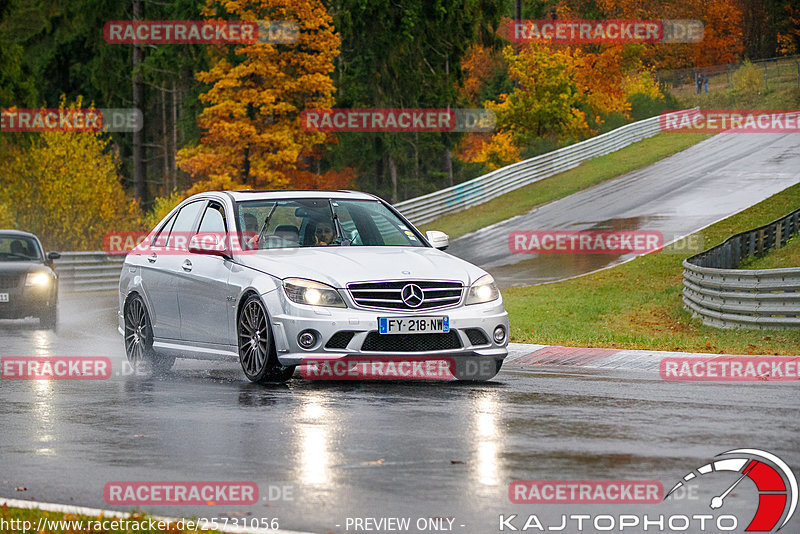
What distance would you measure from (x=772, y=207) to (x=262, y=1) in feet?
75.1

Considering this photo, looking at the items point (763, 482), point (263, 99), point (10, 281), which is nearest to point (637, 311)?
point (10, 281)

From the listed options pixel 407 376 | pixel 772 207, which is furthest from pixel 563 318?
pixel 772 207

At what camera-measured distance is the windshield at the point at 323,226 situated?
1226 cm

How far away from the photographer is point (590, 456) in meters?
7.45

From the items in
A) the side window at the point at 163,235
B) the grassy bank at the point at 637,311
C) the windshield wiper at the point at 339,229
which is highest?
the windshield wiper at the point at 339,229

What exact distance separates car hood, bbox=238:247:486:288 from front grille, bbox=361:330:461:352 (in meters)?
0.52

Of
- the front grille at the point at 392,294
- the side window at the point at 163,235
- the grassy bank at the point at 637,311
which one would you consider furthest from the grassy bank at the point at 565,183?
the front grille at the point at 392,294

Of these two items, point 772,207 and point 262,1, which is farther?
point 262,1

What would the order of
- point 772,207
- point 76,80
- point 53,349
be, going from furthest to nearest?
point 76,80 < point 772,207 < point 53,349

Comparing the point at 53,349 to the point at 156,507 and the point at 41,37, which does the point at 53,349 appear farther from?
the point at 41,37

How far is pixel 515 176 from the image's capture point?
5191 cm

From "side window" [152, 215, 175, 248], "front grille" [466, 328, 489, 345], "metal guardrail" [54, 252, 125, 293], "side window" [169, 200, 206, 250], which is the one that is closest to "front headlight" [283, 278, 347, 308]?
"front grille" [466, 328, 489, 345]

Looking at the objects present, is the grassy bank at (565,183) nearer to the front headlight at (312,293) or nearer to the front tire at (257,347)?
the front tire at (257,347)

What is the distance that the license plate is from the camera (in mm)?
10828
